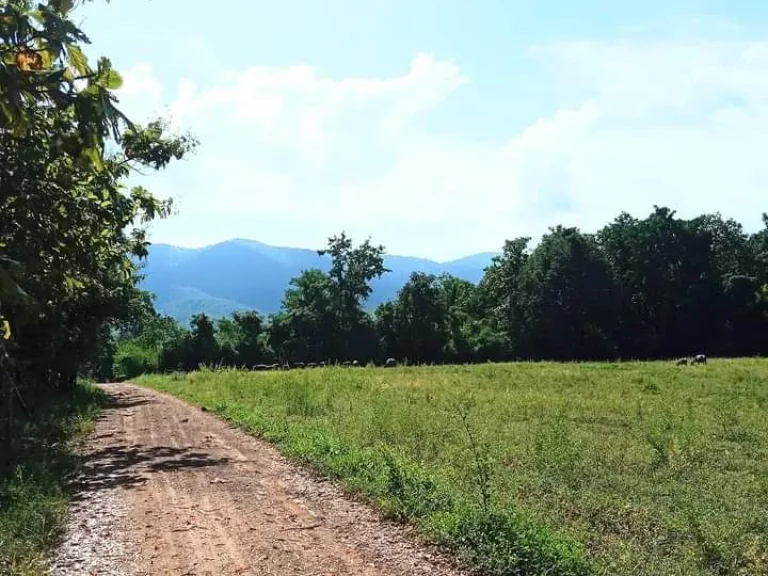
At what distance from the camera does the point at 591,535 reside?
22.5 ft

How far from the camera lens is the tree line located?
59656mm

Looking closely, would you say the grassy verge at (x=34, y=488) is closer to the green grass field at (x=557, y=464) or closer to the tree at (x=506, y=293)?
the green grass field at (x=557, y=464)

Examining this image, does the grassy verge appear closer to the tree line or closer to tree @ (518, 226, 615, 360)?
the tree line

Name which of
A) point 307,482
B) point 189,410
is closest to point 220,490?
point 307,482

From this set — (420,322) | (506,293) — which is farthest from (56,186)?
(506,293)

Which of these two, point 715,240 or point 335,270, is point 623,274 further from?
point 335,270

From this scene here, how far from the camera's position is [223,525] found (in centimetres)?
760

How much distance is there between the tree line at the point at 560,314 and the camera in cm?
5966

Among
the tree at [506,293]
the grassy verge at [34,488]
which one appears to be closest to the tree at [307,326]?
the tree at [506,293]

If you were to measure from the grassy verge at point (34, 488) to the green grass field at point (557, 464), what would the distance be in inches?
144

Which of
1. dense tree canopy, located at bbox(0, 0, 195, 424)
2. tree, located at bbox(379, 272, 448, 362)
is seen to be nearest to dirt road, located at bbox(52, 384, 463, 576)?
dense tree canopy, located at bbox(0, 0, 195, 424)

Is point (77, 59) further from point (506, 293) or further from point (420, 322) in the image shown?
point (506, 293)

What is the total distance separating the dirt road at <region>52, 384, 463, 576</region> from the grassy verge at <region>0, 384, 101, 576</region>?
9.8 inches

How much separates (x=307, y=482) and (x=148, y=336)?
8217 centimetres
